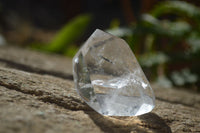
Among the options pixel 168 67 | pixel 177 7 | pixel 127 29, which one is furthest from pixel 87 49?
pixel 168 67

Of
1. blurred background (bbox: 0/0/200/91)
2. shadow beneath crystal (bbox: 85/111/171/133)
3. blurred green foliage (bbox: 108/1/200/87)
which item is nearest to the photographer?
shadow beneath crystal (bbox: 85/111/171/133)

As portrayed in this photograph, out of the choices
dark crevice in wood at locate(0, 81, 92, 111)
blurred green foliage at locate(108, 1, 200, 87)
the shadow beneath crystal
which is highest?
blurred green foliage at locate(108, 1, 200, 87)

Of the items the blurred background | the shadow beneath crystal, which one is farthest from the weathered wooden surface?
the blurred background

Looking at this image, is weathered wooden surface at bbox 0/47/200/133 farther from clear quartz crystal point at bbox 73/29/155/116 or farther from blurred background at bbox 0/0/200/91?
blurred background at bbox 0/0/200/91

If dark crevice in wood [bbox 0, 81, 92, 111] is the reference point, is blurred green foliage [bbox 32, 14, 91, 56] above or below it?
above

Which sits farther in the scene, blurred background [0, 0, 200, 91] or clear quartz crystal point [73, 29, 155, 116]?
blurred background [0, 0, 200, 91]

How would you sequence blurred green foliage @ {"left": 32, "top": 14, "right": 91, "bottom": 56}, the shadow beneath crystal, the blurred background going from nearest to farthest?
the shadow beneath crystal < the blurred background < blurred green foliage @ {"left": 32, "top": 14, "right": 91, "bottom": 56}

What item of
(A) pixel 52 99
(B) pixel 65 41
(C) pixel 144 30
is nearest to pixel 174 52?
(C) pixel 144 30

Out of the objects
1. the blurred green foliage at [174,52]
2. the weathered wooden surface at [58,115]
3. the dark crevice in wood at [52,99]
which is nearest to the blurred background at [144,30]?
the blurred green foliage at [174,52]
